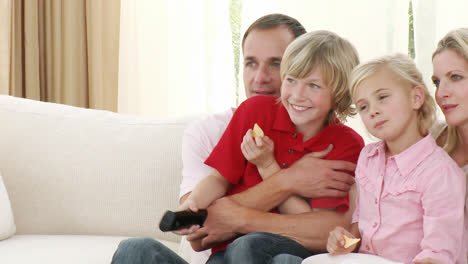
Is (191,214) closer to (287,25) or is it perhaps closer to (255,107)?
(255,107)

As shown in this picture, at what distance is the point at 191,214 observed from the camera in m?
1.58

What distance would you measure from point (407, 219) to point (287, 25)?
846mm

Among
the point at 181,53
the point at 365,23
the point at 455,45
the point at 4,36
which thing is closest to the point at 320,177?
the point at 455,45

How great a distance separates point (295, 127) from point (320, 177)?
0.58ft

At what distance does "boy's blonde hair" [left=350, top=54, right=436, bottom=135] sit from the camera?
1.50 m

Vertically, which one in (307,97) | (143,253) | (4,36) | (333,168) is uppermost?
(4,36)

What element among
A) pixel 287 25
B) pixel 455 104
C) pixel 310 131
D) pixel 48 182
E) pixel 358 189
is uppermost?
pixel 287 25

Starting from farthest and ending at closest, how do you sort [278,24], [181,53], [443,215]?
[181,53] < [278,24] < [443,215]

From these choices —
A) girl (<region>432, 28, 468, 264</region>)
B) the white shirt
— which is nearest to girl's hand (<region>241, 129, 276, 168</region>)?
the white shirt

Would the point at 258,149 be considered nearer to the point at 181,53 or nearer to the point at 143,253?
the point at 143,253

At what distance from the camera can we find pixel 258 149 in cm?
163

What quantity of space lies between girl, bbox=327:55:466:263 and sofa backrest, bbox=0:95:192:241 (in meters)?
0.85

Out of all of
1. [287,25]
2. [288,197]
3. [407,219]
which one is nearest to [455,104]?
[407,219]

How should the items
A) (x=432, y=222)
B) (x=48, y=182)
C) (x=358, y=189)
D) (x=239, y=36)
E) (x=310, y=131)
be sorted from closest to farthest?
(x=432, y=222) → (x=358, y=189) → (x=310, y=131) → (x=48, y=182) → (x=239, y=36)
